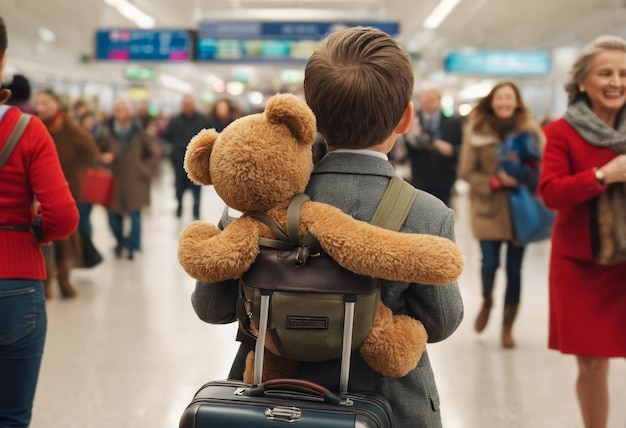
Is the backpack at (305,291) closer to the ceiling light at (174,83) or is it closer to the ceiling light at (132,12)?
the ceiling light at (132,12)

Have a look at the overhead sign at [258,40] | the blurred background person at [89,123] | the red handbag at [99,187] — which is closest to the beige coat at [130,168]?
the red handbag at [99,187]

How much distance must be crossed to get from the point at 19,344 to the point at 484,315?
346cm

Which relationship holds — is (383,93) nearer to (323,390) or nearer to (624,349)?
(323,390)

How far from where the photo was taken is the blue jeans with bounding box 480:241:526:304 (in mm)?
4707

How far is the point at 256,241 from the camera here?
4.28 ft

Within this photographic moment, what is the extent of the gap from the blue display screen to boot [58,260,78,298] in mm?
8389

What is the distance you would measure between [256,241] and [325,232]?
132mm

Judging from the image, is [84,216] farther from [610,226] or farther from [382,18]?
[382,18]

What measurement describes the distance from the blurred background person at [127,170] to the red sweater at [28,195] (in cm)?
584

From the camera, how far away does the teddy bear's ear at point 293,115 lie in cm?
128

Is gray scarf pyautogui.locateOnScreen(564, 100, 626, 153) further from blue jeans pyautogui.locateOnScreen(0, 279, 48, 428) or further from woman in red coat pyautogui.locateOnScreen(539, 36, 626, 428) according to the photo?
blue jeans pyautogui.locateOnScreen(0, 279, 48, 428)

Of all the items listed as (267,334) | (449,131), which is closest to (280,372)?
(267,334)

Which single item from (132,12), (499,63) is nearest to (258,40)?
(132,12)

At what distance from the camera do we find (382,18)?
1664cm
